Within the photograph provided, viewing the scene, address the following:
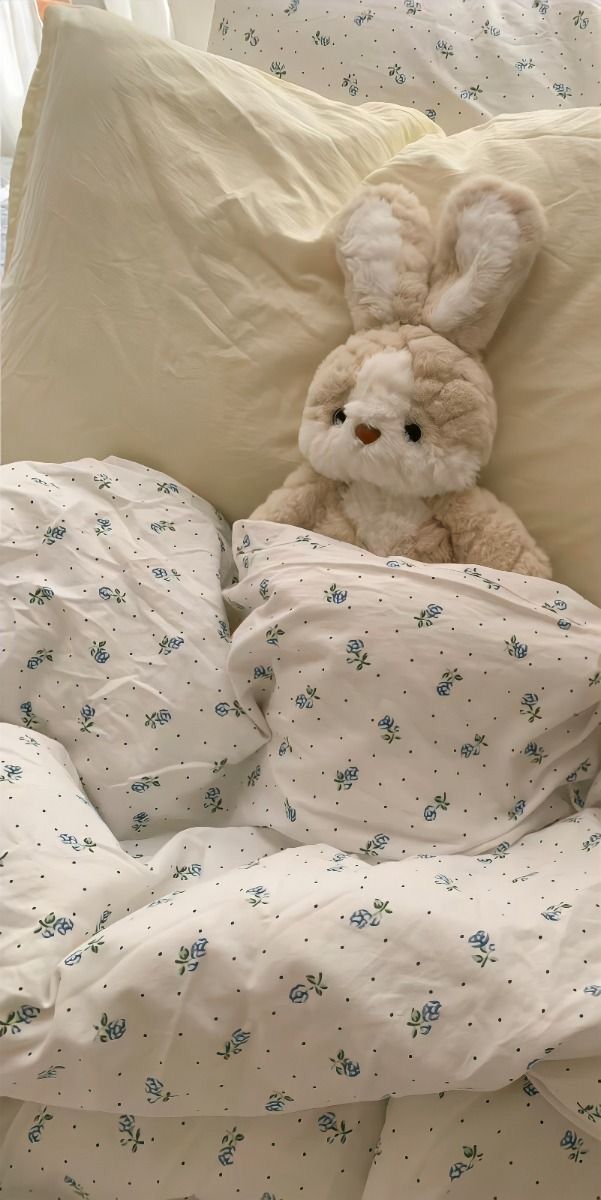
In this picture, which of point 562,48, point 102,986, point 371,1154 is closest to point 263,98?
point 562,48

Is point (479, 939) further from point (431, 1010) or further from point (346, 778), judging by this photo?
point (346, 778)

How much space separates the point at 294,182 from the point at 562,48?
377 millimetres

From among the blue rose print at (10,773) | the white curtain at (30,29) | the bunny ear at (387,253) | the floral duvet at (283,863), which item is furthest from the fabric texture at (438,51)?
the blue rose print at (10,773)

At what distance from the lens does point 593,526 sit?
0.96m

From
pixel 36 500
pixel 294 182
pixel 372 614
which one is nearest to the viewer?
pixel 372 614

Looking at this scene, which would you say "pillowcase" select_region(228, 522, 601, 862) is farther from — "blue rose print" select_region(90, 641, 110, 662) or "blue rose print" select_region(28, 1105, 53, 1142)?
"blue rose print" select_region(28, 1105, 53, 1142)

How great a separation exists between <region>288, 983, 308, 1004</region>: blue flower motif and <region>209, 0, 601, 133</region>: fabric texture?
3.36ft

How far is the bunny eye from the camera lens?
96cm

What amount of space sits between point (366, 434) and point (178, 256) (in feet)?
1.11

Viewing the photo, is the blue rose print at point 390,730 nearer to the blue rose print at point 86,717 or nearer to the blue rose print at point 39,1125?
the blue rose print at point 86,717

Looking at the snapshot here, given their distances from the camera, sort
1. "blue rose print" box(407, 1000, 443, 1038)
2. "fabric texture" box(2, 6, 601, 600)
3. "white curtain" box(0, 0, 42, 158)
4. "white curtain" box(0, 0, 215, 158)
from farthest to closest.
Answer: "white curtain" box(0, 0, 42, 158)
"white curtain" box(0, 0, 215, 158)
"fabric texture" box(2, 6, 601, 600)
"blue rose print" box(407, 1000, 443, 1038)

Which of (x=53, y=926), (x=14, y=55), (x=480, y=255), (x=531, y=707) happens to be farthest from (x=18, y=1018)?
(x=14, y=55)

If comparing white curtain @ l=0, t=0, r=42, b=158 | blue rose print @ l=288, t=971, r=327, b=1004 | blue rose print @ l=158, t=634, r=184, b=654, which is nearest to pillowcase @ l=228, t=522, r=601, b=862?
blue rose print @ l=158, t=634, r=184, b=654

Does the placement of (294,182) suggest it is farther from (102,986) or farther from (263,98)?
(102,986)
